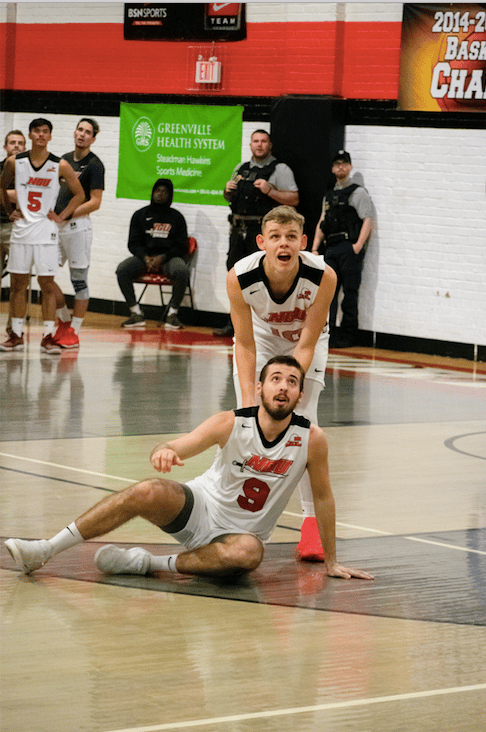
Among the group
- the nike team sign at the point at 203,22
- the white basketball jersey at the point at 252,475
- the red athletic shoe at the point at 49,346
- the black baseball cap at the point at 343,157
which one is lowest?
the red athletic shoe at the point at 49,346

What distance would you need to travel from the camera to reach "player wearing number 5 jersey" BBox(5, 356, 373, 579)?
4883mm

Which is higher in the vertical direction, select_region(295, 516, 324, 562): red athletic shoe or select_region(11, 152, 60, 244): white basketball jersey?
select_region(11, 152, 60, 244): white basketball jersey

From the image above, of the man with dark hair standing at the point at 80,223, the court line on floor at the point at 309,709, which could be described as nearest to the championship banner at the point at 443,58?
the man with dark hair standing at the point at 80,223

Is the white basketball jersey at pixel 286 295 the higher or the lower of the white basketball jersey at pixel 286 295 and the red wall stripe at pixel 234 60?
the lower

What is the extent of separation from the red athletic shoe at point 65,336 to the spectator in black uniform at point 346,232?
2870mm

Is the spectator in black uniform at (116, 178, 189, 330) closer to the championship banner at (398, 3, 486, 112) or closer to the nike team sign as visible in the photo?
the nike team sign

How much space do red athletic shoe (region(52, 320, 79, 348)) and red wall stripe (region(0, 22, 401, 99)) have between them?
13.0 feet

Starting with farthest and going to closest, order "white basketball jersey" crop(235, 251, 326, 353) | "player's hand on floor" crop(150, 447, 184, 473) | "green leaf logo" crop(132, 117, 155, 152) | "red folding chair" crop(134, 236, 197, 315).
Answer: "green leaf logo" crop(132, 117, 155, 152) < "red folding chair" crop(134, 236, 197, 315) < "white basketball jersey" crop(235, 251, 326, 353) < "player's hand on floor" crop(150, 447, 184, 473)

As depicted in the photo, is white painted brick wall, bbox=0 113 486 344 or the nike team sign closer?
white painted brick wall, bbox=0 113 486 344

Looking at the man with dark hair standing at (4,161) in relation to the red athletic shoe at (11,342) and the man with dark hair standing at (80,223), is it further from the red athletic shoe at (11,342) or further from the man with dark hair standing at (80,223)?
the red athletic shoe at (11,342)

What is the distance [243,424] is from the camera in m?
5.07

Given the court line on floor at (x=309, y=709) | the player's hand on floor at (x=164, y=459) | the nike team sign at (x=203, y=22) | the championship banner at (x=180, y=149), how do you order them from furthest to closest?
the championship banner at (x=180, y=149) → the nike team sign at (x=203, y=22) → the player's hand on floor at (x=164, y=459) → the court line on floor at (x=309, y=709)

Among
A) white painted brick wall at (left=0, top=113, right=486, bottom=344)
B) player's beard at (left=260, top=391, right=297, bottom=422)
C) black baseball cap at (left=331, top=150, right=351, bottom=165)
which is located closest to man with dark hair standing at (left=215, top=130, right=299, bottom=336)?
black baseball cap at (left=331, top=150, right=351, bottom=165)

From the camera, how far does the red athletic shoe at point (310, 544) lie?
17.9 ft
